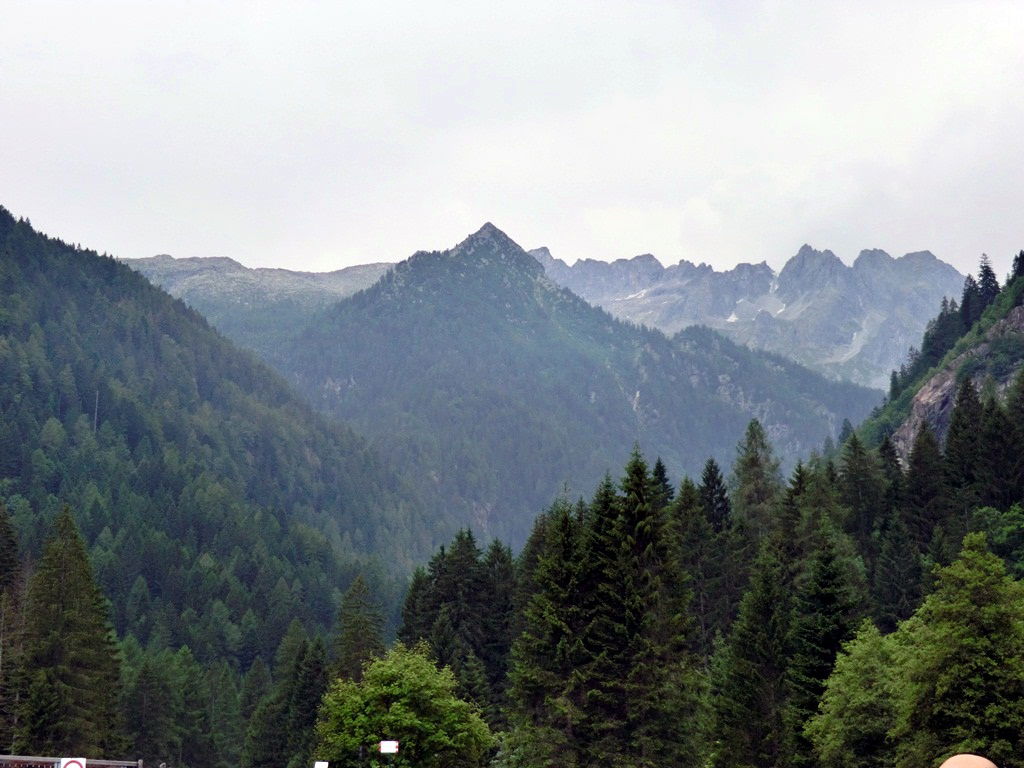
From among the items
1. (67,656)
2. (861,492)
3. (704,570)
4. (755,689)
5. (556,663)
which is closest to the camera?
(556,663)

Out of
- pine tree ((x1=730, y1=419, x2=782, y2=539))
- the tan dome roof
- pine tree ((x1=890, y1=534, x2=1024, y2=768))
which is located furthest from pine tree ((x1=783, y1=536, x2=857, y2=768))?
the tan dome roof

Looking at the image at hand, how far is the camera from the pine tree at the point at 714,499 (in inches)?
5018

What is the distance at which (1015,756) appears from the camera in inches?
2292

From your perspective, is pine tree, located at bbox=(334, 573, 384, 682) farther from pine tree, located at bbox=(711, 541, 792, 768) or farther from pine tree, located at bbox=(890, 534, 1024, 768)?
pine tree, located at bbox=(890, 534, 1024, 768)

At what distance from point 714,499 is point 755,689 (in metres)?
53.9

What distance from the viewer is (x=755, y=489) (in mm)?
125312

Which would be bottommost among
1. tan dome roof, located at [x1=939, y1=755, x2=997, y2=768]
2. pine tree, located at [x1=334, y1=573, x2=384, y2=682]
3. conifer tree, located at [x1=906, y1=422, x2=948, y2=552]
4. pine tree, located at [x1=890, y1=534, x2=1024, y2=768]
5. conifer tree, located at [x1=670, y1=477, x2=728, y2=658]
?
tan dome roof, located at [x1=939, y1=755, x2=997, y2=768]

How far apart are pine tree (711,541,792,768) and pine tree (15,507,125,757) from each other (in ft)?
155

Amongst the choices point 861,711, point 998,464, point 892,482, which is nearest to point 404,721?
point 861,711

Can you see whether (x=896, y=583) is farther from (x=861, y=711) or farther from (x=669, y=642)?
(x=669, y=642)

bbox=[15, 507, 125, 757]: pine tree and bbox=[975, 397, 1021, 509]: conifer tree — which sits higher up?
bbox=[975, 397, 1021, 509]: conifer tree

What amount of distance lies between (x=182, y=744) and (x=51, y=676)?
1888 inches

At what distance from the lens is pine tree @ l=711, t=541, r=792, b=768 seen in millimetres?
76562

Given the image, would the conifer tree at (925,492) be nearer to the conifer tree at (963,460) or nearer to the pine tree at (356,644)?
the conifer tree at (963,460)
